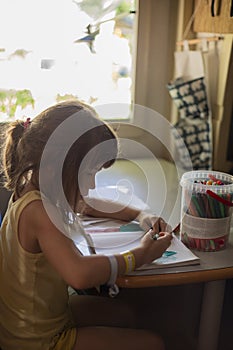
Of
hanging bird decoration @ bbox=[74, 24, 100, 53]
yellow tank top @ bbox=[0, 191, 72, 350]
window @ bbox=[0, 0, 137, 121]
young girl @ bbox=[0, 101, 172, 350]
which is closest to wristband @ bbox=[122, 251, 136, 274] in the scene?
young girl @ bbox=[0, 101, 172, 350]

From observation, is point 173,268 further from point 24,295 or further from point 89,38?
point 89,38

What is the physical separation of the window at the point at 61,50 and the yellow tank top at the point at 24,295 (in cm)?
115

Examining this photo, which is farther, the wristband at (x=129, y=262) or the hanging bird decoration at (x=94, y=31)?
the hanging bird decoration at (x=94, y=31)

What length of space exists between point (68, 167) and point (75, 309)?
445 millimetres

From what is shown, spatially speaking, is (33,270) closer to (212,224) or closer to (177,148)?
(212,224)

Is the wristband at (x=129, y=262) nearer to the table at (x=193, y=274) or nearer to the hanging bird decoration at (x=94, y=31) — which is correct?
the table at (x=193, y=274)

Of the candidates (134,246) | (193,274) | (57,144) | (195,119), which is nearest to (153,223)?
(134,246)

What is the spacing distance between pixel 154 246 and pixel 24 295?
1.04ft

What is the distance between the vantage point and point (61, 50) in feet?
7.22

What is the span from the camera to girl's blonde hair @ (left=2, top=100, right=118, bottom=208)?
3.52 ft

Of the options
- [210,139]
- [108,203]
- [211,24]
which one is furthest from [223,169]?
[108,203]

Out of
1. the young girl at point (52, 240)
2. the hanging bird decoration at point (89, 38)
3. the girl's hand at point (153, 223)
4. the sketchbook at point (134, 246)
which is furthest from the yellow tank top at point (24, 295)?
the hanging bird decoration at point (89, 38)

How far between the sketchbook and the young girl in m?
0.02

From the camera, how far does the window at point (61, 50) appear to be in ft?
6.97
